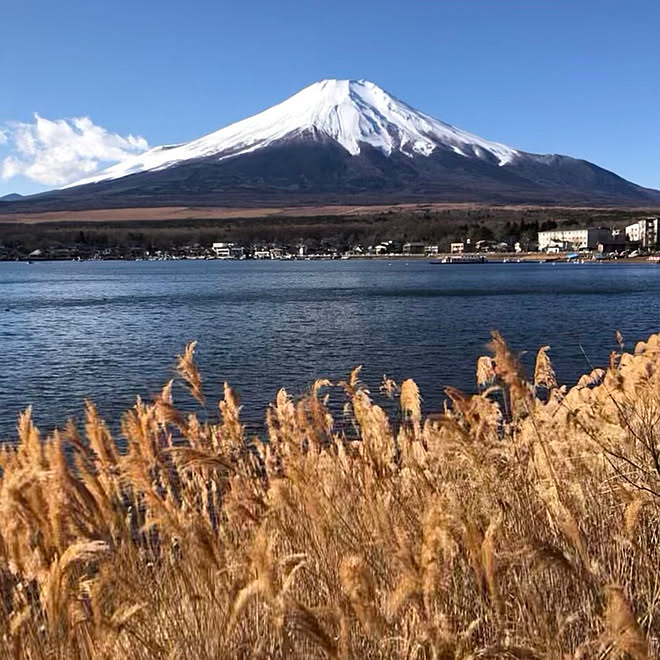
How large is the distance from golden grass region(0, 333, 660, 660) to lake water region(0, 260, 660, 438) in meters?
11.6

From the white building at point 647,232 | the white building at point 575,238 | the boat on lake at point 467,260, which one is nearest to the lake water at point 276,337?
the boat on lake at point 467,260

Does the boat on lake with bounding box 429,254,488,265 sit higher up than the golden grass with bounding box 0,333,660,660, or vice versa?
the golden grass with bounding box 0,333,660,660

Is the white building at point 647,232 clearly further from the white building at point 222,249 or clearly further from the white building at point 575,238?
the white building at point 222,249

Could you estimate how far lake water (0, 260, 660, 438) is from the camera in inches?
837

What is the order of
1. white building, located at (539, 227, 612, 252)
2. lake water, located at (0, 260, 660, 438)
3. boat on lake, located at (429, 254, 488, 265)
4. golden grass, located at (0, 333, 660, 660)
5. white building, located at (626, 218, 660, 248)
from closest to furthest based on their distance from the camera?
1. golden grass, located at (0, 333, 660, 660)
2. lake water, located at (0, 260, 660, 438)
3. boat on lake, located at (429, 254, 488, 265)
4. white building, located at (626, 218, 660, 248)
5. white building, located at (539, 227, 612, 252)

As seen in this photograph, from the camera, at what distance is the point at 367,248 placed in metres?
177

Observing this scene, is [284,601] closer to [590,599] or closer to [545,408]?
[590,599]

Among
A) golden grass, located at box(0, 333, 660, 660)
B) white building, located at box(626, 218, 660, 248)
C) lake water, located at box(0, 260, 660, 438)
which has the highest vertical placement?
white building, located at box(626, 218, 660, 248)

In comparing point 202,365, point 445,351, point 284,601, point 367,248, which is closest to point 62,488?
point 284,601

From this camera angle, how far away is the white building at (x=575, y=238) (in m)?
152

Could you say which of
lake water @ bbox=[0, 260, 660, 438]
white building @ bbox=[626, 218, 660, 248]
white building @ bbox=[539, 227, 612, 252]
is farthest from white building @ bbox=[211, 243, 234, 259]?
lake water @ bbox=[0, 260, 660, 438]

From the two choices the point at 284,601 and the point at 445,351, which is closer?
the point at 284,601

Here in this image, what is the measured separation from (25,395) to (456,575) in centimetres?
1822

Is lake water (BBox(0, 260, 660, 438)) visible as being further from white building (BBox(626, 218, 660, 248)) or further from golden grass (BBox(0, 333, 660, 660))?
white building (BBox(626, 218, 660, 248))
